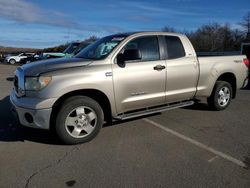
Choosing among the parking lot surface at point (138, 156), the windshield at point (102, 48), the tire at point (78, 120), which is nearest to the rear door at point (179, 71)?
the parking lot surface at point (138, 156)

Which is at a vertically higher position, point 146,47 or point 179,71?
point 146,47

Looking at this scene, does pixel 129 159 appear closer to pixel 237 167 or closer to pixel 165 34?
pixel 237 167

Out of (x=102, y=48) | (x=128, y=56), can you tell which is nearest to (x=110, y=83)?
(x=128, y=56)

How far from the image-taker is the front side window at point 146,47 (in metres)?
5.98

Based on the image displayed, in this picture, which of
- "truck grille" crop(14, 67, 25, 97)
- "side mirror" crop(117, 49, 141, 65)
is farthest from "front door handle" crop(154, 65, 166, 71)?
"truck grille" crop(14, 67, 25, 97)

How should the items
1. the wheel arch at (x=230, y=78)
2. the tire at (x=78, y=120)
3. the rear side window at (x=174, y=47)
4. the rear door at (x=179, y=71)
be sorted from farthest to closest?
the wheel arch at (x=230, y=78) → the rear side window at (x=174, y=47) → the rear door at (x=179, y=71) → the tire at (x=78, y=120)

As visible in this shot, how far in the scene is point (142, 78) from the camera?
5852 mm

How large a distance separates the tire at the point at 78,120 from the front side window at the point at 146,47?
1349 millimetres

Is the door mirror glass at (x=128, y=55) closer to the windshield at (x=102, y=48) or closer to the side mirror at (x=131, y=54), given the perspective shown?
the side mirror at (x=131, y=54)

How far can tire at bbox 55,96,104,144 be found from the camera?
508cm

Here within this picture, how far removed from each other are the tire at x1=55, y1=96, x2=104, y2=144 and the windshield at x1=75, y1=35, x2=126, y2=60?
956 millimetres

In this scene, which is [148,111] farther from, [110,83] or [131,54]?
[131,54]

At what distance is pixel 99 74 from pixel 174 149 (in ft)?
5.74

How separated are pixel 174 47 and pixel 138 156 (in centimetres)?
281
